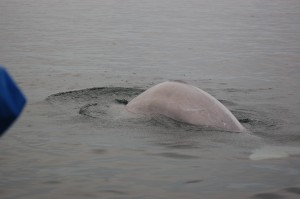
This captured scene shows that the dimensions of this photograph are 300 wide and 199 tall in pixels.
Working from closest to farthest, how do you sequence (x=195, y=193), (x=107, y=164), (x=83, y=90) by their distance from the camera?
(x=195, y=193) → (x=107, y=164) → (x=83, y=90)

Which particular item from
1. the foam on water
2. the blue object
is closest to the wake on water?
the foam on water

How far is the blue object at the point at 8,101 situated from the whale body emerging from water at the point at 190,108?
16.1 ft

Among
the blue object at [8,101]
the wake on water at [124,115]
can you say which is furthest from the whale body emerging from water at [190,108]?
the blue object at [8,101]

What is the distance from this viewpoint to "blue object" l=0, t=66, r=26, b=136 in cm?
397

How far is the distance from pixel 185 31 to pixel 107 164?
23268 millimetres

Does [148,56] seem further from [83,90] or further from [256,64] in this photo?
[83,90]

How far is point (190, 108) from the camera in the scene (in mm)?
8852

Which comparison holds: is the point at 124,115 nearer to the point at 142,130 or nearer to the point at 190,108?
the point at 142,130

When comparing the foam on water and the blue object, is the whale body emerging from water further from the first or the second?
the blue object

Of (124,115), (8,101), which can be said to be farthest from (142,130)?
(8,101)

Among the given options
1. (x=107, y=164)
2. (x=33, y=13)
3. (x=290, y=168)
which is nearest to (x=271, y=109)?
(x=290, y=168)

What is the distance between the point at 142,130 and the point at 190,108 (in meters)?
0.83

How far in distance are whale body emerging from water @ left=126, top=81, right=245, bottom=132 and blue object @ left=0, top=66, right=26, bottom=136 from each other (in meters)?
4.90

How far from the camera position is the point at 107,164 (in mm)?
7430
